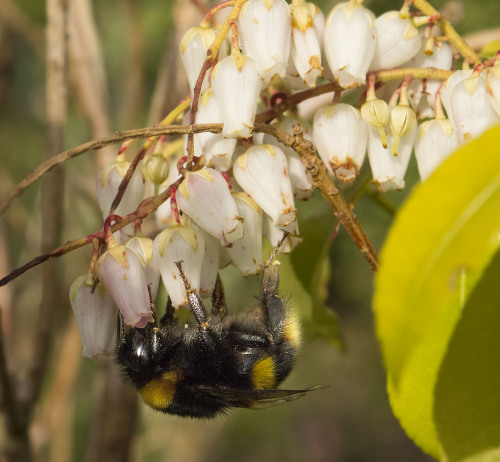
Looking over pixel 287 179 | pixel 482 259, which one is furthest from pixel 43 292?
pixel 482 259

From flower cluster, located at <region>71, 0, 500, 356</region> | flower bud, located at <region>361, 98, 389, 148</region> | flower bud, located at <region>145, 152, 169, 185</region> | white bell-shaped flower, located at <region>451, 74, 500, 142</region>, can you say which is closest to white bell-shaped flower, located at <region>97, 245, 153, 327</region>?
flower cluster, located at <region>71, 0, 500, 356</region>

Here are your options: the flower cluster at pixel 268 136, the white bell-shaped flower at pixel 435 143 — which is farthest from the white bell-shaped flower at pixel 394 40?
the white bell-shaped flower at pixel 435 143

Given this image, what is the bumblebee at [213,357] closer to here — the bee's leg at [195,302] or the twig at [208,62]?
the bee's leg at [195,302]

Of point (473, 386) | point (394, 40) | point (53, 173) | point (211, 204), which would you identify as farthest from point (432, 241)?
point (53, 173)

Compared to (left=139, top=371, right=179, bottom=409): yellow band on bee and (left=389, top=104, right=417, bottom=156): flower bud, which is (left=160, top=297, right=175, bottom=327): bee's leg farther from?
(left=389, top=104, right=417, bottom=156): flower bud

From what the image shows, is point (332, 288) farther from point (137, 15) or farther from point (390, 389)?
point (390, 389)

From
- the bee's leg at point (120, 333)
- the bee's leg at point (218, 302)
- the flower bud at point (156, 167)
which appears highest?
the flower bud at point (156, 167)
